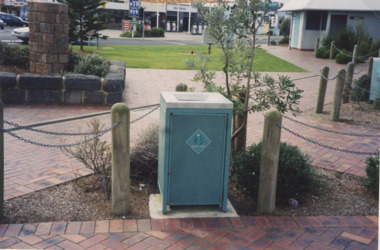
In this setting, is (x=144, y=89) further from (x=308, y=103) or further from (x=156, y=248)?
(x=156, y=248)

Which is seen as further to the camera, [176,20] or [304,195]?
[176,20]

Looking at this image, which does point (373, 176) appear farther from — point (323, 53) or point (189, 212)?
point (323, 53)

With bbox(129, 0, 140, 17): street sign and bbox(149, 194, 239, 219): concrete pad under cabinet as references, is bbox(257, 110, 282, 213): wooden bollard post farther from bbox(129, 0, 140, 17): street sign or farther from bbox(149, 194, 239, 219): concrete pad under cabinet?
bbox(129, 0, 140, 17): street sign

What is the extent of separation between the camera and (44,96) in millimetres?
9477

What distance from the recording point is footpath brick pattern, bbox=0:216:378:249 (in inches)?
147

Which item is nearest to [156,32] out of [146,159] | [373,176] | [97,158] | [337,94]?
[337,94]

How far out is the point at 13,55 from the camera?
37.3ft

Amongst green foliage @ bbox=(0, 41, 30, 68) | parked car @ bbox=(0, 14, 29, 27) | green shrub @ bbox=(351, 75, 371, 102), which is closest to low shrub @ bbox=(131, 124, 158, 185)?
green shrub @ bbox=(351, 75, 371, 102)

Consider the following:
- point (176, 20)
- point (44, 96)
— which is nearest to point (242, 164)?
point (44, 96)

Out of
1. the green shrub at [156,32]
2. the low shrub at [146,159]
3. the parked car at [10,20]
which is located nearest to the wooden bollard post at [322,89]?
the low shrub at [146,159]

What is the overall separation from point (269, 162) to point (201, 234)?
3.38ft

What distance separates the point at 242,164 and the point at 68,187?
2.00 meters

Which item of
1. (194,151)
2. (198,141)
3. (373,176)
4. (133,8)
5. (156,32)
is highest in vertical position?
(133,8)

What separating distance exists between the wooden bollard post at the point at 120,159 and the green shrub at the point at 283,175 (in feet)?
4.36
